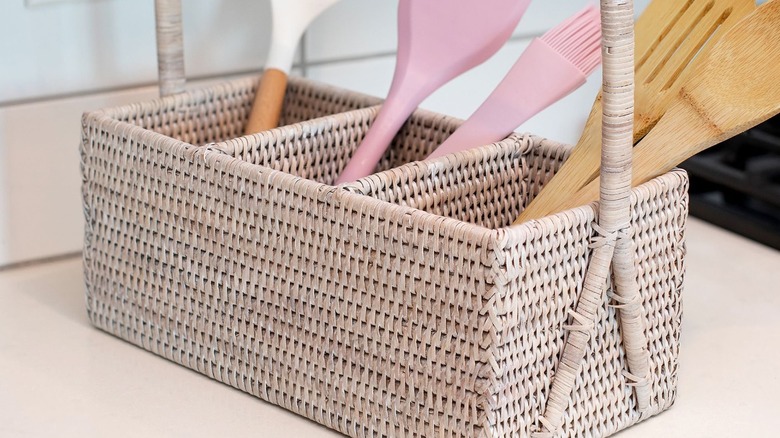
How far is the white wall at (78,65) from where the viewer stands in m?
0.87

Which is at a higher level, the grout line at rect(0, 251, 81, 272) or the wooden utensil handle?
the wooden utensil handle

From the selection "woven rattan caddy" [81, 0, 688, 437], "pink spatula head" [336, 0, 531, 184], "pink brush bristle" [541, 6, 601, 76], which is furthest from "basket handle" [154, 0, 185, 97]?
"pink brush bristle" [541, 6, 601, 76]

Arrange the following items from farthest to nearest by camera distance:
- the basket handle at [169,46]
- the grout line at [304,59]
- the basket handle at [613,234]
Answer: the grout line at [304,59], the basket handle at [169,46], the basket handle at [613,234]

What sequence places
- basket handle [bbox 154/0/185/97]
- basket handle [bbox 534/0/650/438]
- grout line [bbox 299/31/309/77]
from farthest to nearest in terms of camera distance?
grout line [bbox 299/31/309/77] → basket handle [bbox 154/0/185/97] → basket handle [bbox 534/0/650/438]

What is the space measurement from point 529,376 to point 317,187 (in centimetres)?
16

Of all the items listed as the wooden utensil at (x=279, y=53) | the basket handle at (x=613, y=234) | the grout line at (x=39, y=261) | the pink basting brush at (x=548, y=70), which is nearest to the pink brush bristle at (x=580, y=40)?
the pink basting brush at (x=548, y=70)

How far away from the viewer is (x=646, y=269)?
66cm

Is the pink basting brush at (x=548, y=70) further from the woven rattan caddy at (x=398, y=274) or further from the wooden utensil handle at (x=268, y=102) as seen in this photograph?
the wooden utensil handle at (x=268, y=102)

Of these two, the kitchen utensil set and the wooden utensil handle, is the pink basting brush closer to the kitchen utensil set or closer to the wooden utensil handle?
the kitchen utensil set

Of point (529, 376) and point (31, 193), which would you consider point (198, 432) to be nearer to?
point (529, 376)

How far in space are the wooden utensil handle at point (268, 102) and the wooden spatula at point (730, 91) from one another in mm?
302

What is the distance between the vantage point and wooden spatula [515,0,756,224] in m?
0.68

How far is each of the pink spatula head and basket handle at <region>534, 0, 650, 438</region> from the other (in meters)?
0.17

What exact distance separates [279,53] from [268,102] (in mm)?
41
